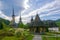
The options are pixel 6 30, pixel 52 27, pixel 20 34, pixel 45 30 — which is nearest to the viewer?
pixel 6 30

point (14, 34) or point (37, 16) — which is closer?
point (14, 34)

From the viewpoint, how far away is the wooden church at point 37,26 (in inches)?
1284

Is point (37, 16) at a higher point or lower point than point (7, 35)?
higher

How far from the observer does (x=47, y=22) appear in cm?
3588

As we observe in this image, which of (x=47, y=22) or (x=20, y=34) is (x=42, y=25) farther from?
(x=20, y=34)

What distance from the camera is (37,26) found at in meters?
33.1

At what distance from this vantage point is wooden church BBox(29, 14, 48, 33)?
3262 cm

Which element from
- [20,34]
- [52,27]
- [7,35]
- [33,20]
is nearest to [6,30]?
[7,35]

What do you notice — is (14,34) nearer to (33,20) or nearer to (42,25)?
(42,25)

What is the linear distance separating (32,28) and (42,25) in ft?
6.81

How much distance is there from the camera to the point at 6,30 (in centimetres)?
1742

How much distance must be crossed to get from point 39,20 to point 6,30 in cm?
1741

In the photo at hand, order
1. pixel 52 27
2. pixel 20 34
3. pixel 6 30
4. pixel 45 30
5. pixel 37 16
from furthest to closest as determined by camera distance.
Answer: pixel 52 27, pixel 37 16, pixel 45 30, pixel 20 34, pixel 6 30

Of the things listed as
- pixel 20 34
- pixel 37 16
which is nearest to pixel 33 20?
pixel 37 16
